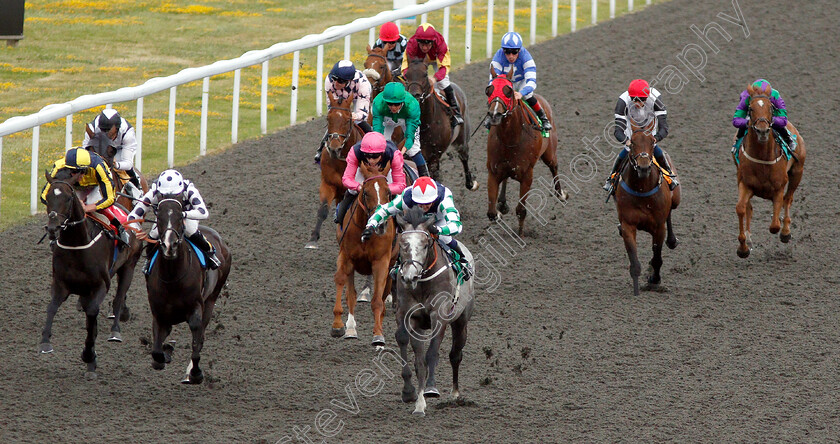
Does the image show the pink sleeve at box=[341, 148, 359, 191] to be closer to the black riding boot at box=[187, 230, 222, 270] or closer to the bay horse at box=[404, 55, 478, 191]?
the black riding boot at box=[187, 230, 222, 270]

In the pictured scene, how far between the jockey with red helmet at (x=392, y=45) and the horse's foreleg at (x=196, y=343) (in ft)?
15.4

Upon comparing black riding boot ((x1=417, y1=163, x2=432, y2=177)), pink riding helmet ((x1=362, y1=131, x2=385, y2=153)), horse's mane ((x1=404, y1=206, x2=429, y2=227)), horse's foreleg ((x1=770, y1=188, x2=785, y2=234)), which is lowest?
horse's foreleg ((x1=770, y1=188, x2=785, y2=234))

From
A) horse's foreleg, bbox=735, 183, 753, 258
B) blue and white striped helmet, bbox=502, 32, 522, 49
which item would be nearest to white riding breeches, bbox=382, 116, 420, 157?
blue and white striped helmet, bbox=502, 32, 522, 49

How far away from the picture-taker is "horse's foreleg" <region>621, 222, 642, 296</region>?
34.1 feet

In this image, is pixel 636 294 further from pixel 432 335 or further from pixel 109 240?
pixel 109 240

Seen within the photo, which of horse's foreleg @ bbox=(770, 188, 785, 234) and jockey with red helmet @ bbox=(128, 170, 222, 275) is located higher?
jockey with red helmet @ bbox=(128, 170, 222, 275)

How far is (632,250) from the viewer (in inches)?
408

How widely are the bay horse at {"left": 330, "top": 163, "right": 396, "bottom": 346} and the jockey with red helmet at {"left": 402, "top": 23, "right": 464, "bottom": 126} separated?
10.3ft

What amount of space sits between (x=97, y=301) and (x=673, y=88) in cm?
1095

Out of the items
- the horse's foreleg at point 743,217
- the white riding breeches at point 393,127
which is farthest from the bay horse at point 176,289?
the horse's foreleg at point 743,217

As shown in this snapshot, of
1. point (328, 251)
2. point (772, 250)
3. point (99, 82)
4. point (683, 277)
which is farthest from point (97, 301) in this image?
point (99, 82)

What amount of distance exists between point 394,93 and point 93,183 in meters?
2.55

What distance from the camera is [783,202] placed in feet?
39.8

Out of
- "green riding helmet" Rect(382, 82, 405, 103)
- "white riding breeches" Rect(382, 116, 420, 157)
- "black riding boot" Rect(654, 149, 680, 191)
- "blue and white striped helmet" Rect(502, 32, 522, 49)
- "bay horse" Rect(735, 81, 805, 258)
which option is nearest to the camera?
"green riding helmet" Rect(382, 82, 405, 103)
